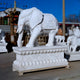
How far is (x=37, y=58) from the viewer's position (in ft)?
11.2

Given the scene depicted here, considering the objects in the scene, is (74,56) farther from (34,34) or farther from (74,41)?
(34,34)

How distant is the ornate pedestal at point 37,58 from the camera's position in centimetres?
319

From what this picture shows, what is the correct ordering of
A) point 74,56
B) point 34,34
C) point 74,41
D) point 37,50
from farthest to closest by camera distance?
point 74,41 < point 74,56 < point 34,34 < point 37,50

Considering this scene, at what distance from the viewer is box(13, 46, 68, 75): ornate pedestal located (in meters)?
3.19

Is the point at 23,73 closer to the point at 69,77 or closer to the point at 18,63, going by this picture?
the point at 18,63

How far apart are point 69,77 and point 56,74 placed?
0.36 metres

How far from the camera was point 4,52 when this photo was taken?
24.9ft

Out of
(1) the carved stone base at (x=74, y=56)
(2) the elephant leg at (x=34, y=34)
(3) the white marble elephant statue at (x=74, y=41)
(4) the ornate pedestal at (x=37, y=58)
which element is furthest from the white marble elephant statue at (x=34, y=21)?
(3) the white marble elephant statue at (x=74, y=41)

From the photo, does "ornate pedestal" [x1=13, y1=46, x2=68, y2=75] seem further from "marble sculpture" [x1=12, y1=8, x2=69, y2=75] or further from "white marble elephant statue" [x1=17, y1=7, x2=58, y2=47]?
"white marble elephant statue" [x1=17, y1=7, x2=58, y2=47]

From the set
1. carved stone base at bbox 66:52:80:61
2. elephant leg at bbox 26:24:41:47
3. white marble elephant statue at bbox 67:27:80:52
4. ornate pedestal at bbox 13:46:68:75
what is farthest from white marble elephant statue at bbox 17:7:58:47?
white marble elephant statue at bbox 67:27:80:52

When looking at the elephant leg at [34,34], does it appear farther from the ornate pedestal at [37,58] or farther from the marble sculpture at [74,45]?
the marble sculpture at [74,45]

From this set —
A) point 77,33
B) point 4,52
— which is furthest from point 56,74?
point 4,52

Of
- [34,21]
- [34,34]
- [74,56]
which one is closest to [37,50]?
[34,34]

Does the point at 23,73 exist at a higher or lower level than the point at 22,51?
lower
